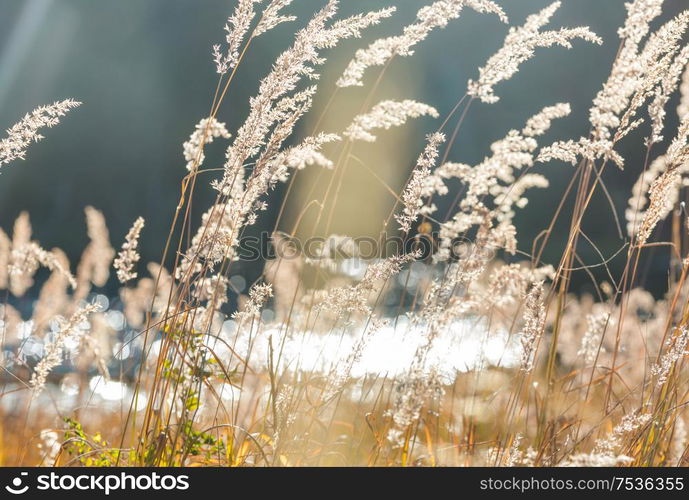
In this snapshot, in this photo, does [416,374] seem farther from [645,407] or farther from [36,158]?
[36,158]
